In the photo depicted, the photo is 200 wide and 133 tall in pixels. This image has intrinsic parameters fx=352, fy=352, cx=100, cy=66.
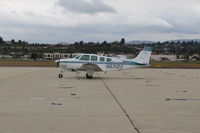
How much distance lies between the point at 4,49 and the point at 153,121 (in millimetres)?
163105

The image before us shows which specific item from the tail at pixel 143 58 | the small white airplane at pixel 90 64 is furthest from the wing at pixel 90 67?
the tail at pixel 143 58

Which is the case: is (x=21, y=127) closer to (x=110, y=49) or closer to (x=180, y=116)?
(x=180, y=116)

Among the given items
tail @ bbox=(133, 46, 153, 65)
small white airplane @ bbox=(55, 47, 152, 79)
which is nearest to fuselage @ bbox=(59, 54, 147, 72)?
small white airplane @ bbox=(55, 47, 152, 79)

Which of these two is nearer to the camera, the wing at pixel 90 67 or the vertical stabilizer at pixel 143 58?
the wing at pixel 90 67

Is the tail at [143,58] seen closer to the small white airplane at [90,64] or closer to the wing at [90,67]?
the small white airplane at [90,64]

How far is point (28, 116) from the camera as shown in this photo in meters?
8.91

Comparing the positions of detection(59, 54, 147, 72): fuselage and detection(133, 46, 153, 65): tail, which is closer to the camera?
detection(59, 54, 147, 72): fuselage

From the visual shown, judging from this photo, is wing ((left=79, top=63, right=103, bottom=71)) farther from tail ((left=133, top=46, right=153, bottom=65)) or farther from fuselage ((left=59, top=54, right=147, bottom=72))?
tail ((left=133, top=46, right=153, bottom=65))

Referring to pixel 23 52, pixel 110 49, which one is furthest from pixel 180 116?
pixel 23 52

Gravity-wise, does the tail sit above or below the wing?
above

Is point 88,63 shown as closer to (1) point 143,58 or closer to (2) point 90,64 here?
(2) point 90,64

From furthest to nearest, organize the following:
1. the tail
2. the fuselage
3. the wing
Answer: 1. the tail
2. the fuselage
3. the wing

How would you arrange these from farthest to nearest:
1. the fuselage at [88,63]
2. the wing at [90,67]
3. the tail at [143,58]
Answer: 1. the tail at [143,58]
2. the fuselage at [88,63]
3. the wing at [90,67]

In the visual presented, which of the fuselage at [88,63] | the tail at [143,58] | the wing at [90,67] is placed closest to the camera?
the wing at [90,67]
